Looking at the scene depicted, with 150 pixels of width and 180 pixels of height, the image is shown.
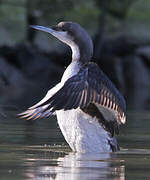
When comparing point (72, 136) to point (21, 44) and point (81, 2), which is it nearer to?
point (21, 44)

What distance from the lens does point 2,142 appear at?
28.7 feet

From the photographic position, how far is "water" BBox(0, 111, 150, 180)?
236 inches

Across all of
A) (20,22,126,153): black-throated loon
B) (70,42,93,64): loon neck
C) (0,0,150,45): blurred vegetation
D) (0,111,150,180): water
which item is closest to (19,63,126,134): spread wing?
(20,22,126,153): black-throated loon

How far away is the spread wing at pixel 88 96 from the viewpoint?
7.39 m

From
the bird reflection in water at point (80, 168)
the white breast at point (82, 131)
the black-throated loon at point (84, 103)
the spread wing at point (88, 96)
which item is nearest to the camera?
the bird reflection in water at point (80, 168)

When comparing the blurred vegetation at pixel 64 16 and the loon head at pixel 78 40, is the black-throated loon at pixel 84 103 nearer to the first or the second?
the loon head at pixel 78 40

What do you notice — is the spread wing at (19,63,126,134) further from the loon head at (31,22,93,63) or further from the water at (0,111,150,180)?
the water at (0,111,150,180)

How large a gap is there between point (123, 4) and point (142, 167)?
2806 centimetres

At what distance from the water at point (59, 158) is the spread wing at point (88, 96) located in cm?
51

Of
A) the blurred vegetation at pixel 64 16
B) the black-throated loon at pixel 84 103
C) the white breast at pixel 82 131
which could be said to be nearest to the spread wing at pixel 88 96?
the black-throated loon at pixel 84 103

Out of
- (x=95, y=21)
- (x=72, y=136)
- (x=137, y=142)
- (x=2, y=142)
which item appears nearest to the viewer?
(x=72, y=136)

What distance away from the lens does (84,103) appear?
747cm

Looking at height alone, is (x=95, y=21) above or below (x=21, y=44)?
above

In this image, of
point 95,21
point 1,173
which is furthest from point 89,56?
point 95,21
